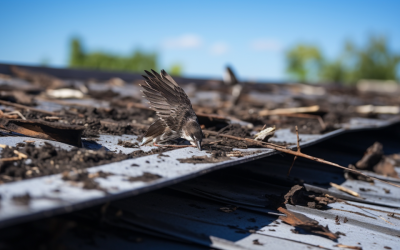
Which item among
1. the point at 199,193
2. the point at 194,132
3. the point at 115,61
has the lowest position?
the point at 199,193

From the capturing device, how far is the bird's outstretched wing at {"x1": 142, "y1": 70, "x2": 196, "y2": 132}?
2674mm

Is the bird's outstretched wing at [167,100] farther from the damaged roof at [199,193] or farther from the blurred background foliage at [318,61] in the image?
the blurred background foliage at [318,61]

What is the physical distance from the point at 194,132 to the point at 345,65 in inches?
2792

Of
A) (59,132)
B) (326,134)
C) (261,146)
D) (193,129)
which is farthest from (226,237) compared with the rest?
(326,134)

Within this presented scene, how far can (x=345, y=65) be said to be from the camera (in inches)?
2613

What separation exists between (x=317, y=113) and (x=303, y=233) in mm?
3073

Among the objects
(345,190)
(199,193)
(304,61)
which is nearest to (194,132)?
(199,193)

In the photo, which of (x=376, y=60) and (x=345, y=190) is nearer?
(x=345, y=190)

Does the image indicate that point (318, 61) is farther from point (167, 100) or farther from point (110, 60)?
point (167, 100)

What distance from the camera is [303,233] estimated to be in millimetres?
2197

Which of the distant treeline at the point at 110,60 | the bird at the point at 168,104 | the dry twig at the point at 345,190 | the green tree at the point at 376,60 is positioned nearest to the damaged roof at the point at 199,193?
the dry twig at the point at 345,190

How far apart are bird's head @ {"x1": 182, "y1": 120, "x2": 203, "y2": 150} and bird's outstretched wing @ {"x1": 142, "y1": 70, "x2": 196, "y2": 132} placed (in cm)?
7

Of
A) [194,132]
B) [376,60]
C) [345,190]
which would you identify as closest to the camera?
[194,132]

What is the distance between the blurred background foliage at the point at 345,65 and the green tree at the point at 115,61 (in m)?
27.7
